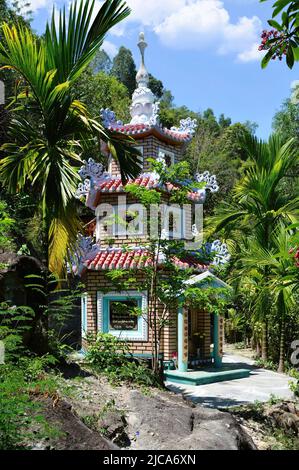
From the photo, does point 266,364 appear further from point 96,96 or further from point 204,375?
point 96,96

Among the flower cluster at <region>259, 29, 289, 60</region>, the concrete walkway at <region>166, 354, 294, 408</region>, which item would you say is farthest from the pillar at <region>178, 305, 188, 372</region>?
the flower cluster at <region>259, 29, 289, 60</region>

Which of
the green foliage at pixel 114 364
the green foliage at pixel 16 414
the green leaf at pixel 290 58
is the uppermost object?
the green leaf at pixel 290 58

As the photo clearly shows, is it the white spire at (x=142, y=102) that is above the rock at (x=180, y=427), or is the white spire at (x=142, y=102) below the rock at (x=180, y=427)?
above

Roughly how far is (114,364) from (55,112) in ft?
14.9

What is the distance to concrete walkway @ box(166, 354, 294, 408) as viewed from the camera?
9188mm

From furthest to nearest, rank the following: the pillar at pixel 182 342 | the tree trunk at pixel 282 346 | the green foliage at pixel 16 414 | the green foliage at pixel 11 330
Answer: the tree trunk at pixel 282 346 → the pillar at pixel 182 342 → the green foliage at pixel 11 330 → the green foliage at pixel 16 414

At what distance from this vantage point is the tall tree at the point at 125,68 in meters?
48.6

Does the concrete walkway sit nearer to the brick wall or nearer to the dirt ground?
the brick wall

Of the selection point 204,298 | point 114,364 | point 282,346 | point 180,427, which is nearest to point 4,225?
point 180,427

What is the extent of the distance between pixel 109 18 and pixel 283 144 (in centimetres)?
705

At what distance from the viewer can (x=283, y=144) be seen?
41.6ft

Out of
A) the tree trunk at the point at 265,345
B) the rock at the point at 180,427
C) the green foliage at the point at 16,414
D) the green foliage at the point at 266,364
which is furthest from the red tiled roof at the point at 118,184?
the green foliage at the point at 16,414

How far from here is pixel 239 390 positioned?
10242 millimetres

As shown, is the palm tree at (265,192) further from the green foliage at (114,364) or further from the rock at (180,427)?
the rock at (180,427)
